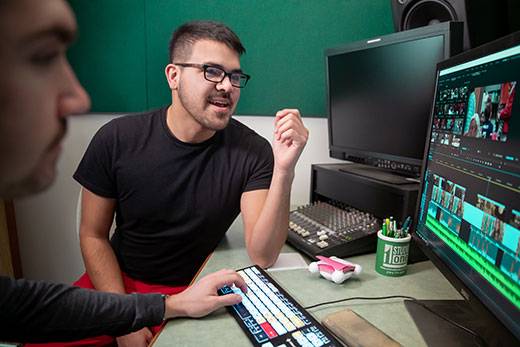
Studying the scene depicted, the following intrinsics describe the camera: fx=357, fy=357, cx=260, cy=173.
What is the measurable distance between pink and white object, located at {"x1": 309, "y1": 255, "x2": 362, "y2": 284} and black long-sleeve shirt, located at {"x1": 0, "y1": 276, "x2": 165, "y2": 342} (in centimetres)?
37

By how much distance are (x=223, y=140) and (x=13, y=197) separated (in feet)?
3.10

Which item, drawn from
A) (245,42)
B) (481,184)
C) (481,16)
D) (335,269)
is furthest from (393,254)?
(245,42)

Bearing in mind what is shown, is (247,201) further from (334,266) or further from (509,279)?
(509,279)

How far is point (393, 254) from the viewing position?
0.86 meters

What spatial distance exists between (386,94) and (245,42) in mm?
702

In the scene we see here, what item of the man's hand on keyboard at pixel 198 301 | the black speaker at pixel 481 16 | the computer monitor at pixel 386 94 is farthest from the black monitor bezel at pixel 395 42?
the man's hand on keyboard at pixel 198 301

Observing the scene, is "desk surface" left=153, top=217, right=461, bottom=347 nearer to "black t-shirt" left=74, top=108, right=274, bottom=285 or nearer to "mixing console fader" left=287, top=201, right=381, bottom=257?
"mixing console fader" left=287, top=201, right=381, bottom=257

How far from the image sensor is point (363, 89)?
124 cm

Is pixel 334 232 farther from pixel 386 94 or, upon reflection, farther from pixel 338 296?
pixel 386 94

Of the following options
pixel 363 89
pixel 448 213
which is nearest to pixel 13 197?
pixel 448 213

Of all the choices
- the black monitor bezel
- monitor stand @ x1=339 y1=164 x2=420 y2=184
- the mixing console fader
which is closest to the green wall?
the black monitor bezel

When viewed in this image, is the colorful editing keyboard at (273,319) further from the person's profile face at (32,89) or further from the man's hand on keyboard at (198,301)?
the person's profile face at (32,89)

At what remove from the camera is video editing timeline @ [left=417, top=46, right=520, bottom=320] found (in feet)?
1.55

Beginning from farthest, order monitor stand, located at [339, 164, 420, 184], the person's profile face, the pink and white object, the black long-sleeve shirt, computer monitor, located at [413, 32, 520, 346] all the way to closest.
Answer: monitor stand, located at [339, 164, 420, 184], the pink and white object, the black long-sleeve shirt, computer monitor, located at [413, 32, 520, 346], the person's profile face
